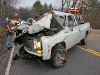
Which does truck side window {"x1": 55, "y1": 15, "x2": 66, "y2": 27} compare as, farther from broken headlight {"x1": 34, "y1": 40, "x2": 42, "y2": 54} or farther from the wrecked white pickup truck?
broken headlight {"x1": 34, "y1": 40, "x2": 42, "y2": 54}

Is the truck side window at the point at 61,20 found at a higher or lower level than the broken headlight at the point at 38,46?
higher

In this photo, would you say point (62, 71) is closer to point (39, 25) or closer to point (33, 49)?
point (33, 49)

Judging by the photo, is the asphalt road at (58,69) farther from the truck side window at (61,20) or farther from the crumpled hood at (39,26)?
the truck side window at (61,20)

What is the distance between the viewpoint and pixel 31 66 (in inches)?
270

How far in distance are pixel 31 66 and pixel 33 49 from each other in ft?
2.68

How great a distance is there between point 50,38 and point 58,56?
701 millimetres

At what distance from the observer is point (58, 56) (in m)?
6.48

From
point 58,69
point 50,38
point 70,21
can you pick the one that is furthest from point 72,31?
point 58,69

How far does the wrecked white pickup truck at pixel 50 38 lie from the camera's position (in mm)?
6070

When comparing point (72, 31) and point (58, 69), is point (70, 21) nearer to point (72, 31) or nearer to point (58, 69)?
point (72, 31)

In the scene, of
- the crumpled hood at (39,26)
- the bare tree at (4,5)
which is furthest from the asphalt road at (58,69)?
the bare tree at (4,5)

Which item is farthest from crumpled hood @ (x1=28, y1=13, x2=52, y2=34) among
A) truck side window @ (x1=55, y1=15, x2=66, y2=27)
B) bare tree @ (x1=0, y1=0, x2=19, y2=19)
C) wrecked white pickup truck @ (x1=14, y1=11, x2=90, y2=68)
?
bare tree @ (x1=0, y1=0, x2=19, y2=19)

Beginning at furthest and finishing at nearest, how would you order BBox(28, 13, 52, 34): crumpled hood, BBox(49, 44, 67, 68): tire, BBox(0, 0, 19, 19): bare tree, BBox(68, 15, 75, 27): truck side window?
BBox(0, 0, 19, 19): bare tree
BBox(68, 15, 75, 27): truck side window
BBox(28, 13, 52, 34): crumpled hood
BBox(49, 44, 67, 68): tire

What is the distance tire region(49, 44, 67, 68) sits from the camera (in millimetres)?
6289
